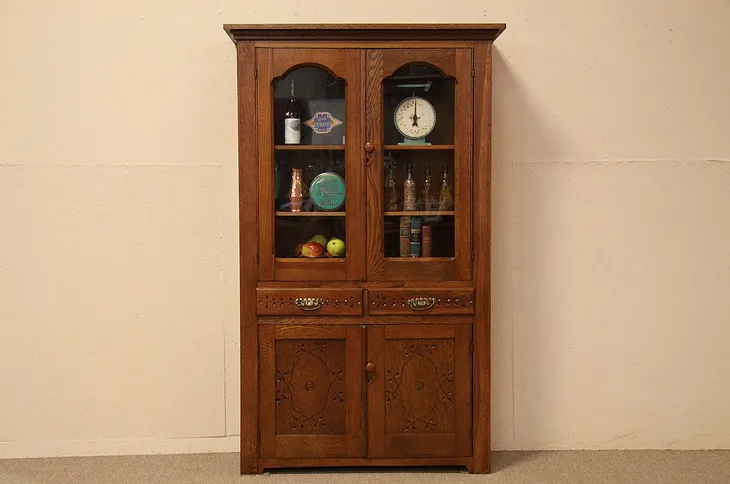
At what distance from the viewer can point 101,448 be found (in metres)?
3.44

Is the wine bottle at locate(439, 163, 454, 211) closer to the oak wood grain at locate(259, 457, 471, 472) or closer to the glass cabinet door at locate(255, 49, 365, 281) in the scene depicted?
the glass cabinet door at locate(255, 49, 365, 281)

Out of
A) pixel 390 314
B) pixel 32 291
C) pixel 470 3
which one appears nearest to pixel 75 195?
pixel 32 291

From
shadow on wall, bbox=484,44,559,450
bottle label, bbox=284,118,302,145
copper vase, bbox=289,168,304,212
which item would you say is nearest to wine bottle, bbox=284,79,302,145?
bottle label, bbox=284,118,302,145

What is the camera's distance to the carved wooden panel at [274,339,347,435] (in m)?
3.15

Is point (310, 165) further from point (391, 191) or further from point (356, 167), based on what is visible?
point (391, 191)

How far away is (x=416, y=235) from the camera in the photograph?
3180mm

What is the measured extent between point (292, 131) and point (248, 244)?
0.52 meters

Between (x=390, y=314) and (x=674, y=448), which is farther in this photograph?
(x=674, y=448)

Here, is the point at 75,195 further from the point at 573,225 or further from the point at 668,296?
the point at 668,296

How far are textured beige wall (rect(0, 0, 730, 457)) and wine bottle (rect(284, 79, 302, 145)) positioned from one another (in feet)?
1.35

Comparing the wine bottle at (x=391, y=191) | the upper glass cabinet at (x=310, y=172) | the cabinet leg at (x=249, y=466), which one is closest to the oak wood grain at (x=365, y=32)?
the upper glass cabinet at (x=310, y=172)

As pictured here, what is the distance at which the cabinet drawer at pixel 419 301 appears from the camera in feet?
10.3

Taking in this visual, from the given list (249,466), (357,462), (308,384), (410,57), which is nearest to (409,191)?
(410,57)

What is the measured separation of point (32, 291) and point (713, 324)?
3236 mm
